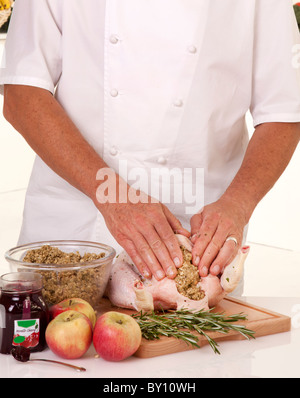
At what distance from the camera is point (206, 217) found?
1.53 m

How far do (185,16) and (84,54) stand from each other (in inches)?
10.8

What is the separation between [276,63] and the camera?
71.1 inches

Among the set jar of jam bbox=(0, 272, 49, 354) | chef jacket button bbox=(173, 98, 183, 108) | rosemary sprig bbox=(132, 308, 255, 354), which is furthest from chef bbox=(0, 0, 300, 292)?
jar of jam bbox=(0, 272, 49, 354)

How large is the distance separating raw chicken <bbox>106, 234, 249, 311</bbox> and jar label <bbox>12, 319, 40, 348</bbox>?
23cm

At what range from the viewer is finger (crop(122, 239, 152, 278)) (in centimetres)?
142

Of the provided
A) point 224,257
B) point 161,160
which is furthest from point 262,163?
point 224,257

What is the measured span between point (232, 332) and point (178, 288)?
0.14 metres

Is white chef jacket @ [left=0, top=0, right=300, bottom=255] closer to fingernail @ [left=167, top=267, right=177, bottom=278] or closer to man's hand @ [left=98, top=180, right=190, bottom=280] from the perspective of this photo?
man's hand @ [left=98, top=180, right=190, bottom=280]

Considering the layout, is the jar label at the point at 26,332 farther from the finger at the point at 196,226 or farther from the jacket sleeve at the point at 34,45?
the jacket sleeve at the point at 34,45

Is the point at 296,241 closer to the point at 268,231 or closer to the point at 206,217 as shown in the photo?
the point at 268,231

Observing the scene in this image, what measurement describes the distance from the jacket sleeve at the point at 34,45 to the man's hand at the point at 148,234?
16.8 inches

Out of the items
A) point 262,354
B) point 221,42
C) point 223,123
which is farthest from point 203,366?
point 221,42

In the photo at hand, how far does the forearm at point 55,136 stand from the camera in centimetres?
159

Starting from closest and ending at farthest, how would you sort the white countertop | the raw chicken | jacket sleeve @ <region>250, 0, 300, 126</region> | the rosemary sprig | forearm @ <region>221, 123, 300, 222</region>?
the white countertop → the rosemary sprig → the raw chicken → forearm @ <region>221, 123, 300, 222</region> → jacket sleeve @ <region>250, 0, 300, 126</region>
